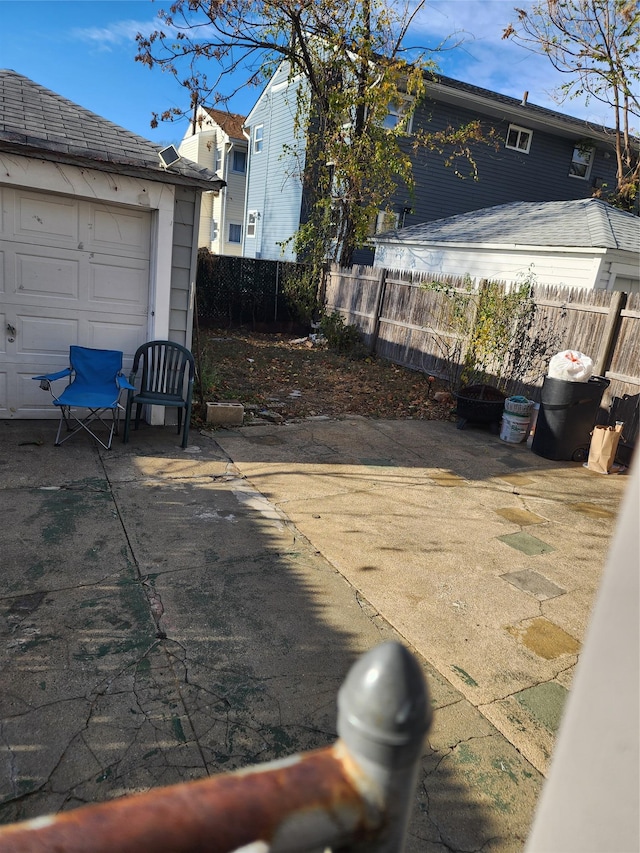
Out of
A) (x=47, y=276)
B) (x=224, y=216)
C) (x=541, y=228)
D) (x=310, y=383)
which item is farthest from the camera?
(x=224, y=216)

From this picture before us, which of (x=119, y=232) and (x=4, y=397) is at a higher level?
(x=119, y=232)

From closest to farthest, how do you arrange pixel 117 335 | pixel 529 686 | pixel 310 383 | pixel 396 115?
pixel 529 686
pixel 117 335
pixel 310 383
pixel 396 115

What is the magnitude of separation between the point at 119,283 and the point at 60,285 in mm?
623

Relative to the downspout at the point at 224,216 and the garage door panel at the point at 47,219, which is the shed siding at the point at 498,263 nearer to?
the garage door panel at the point at 47,219

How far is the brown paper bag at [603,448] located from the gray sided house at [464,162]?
11.5 m

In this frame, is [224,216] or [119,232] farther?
[224,216]

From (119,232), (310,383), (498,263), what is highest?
(498,263)

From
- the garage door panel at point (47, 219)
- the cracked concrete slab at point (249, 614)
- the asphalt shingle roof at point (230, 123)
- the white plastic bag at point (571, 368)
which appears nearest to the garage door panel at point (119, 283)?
the garage door panel at point (47, 219)

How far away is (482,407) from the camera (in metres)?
8.03

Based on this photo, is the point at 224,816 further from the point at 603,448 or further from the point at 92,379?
the point at 603,448

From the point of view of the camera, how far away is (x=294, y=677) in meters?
2.85

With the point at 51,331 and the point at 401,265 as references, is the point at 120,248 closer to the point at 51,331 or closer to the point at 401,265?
the point at 51,331

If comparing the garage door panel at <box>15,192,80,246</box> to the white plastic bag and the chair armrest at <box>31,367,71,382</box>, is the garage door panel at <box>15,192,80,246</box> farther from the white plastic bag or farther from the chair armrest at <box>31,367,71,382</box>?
the white plastic bag

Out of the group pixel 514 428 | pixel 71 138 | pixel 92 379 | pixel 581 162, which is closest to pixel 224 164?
pixel 581 162
